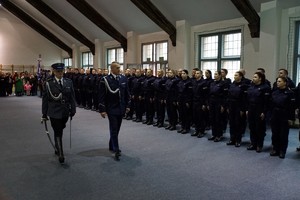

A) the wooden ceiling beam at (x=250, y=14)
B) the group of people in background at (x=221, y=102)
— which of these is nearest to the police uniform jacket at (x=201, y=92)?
the group of people in background at (x=221, y=102)

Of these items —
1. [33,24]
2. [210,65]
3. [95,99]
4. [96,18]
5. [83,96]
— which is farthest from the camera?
[33,24]

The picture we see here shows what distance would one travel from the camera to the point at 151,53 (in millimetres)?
12641

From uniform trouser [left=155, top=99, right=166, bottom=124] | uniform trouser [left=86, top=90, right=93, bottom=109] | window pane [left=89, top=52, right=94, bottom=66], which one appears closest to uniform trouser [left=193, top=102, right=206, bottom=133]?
uniform trouser [left=155, top=99, right=166, bottom=124]

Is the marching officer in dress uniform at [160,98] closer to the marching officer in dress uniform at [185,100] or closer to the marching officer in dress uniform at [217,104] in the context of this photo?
the marching officer in dress uniform at [185,100]

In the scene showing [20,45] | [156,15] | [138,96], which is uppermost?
[20,45]

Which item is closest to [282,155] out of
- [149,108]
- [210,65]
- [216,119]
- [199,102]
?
[216,119]

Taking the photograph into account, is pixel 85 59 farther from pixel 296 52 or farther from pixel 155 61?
pixel 296 52

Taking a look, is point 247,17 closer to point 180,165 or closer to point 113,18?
Answer: point 180,165

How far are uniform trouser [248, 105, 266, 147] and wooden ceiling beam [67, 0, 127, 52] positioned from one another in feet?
29.8

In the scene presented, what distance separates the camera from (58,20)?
15.0 metres

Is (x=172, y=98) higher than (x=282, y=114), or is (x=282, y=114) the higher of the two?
(x=172, y=98)

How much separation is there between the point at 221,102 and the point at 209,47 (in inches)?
174

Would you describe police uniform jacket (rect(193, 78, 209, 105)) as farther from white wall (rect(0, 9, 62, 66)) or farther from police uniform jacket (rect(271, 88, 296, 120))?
white wall (rect(0, 9, 62, 66))

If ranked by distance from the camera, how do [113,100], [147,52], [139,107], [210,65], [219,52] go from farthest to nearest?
[147,52] → [210,65] → [219,52] → [139,107] → [113,100]
